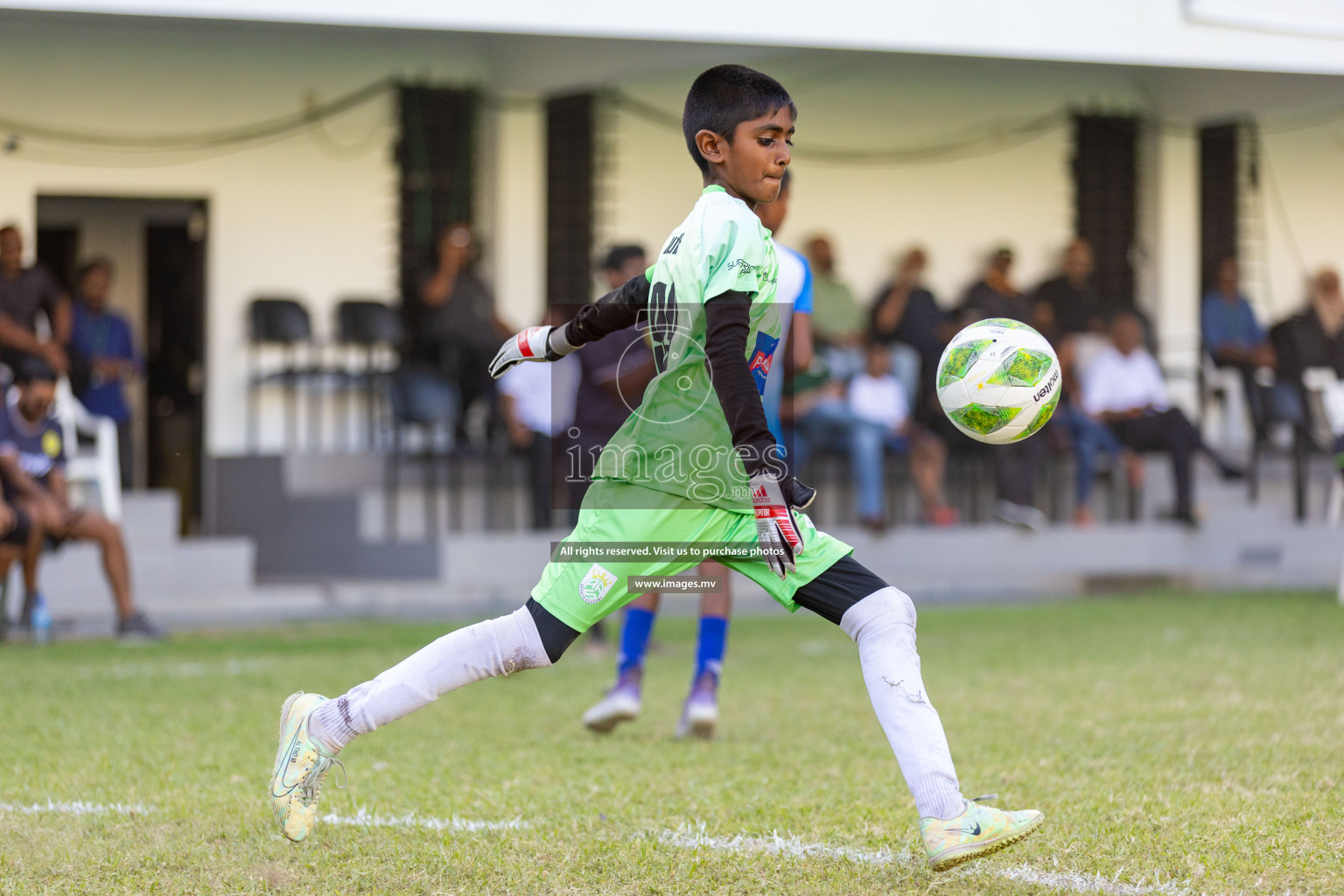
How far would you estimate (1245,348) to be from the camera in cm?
1372

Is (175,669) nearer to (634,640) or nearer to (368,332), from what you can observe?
(634,640)

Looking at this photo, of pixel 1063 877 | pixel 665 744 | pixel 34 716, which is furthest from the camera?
pixel 34 716

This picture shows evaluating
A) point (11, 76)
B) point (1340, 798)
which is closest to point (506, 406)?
point (11, 76)

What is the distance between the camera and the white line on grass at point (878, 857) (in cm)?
333

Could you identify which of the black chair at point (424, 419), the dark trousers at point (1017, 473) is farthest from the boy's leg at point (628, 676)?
the dark trousers at point (1017, 473)

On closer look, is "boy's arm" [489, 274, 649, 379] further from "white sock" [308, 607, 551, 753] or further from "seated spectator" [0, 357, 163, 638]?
"seated spectator" [0, 357, 163, 638]

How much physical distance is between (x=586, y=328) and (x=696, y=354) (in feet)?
0.96

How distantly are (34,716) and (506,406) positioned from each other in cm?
563

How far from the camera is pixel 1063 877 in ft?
11.2

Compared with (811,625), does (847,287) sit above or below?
above

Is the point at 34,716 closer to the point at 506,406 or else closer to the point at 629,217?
the point at 506,406

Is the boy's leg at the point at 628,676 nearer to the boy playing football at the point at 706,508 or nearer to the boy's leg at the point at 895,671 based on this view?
the boy playing football at the point at 706,508

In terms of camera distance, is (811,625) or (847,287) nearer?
(811,625)

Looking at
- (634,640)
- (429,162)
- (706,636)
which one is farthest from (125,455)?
(706,636)
